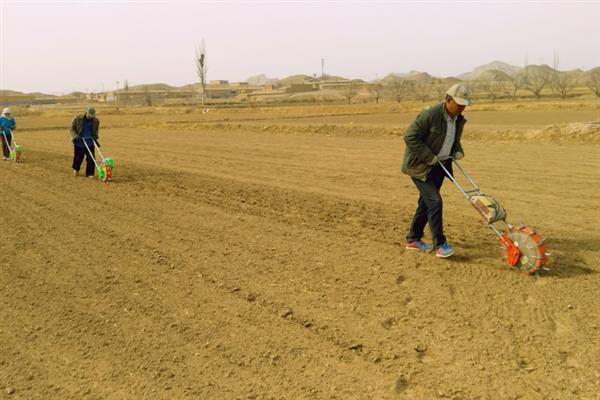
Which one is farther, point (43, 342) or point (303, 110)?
point (303, 110)

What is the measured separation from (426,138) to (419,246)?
4.52ft

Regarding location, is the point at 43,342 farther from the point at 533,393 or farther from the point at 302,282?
the point at 533,393

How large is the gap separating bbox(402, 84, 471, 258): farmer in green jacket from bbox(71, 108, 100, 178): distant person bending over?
9056 mm

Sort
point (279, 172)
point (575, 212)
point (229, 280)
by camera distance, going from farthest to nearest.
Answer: point (279, 172) → point (575, 212) → point (229, 280)

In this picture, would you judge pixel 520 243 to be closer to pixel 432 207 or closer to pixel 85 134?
pixel 432 207

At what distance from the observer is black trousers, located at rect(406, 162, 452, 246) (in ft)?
18.8

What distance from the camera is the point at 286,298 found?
16.3 feet

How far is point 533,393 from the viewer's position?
3396mm

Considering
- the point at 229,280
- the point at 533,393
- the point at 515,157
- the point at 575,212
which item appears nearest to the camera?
the point at 533,393

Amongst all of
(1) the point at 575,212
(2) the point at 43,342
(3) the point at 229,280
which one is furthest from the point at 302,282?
(1) the point at 575,212

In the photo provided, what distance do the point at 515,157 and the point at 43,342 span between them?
13.6 m

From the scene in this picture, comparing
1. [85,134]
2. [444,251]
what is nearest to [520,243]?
[444,251]

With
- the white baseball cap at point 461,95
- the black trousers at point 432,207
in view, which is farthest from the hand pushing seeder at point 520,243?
the white baseball cap at point 461,95

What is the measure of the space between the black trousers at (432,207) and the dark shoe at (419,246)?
6 centimetres
